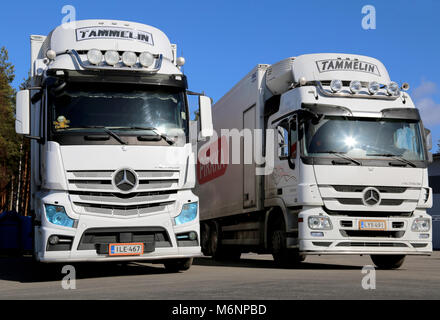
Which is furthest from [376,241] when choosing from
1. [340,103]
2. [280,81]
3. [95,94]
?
[95,94]

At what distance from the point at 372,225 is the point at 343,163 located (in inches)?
49.0

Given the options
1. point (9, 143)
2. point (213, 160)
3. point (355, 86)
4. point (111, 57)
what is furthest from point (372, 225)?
point (9, 143)

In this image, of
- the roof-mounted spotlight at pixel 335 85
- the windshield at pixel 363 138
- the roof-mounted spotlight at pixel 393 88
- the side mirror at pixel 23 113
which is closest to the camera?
the side mirror at pixel 23 113

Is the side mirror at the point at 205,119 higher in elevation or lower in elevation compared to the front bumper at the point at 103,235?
higher

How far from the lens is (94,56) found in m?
10.4

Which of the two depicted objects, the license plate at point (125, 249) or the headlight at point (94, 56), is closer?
the license plate at point (125, 249)

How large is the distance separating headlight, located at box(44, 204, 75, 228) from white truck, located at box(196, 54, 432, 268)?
420cm

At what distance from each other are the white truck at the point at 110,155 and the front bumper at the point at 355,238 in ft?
7.27

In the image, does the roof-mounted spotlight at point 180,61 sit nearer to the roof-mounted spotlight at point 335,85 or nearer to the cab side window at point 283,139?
the cab side window at point 283,139

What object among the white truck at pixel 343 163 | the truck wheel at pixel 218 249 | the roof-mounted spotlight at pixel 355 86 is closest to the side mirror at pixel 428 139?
the white truck at pixel 343 163

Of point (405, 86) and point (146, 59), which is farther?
point (405, 86)

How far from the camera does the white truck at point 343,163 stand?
11.6 m

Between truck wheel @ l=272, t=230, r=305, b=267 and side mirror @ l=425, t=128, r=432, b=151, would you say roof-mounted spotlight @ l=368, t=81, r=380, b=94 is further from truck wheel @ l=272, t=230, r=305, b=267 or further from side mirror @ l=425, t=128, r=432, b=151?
truck wheel @ l=272, t=230, r=305, b=267

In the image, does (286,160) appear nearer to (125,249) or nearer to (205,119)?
(205,119)
